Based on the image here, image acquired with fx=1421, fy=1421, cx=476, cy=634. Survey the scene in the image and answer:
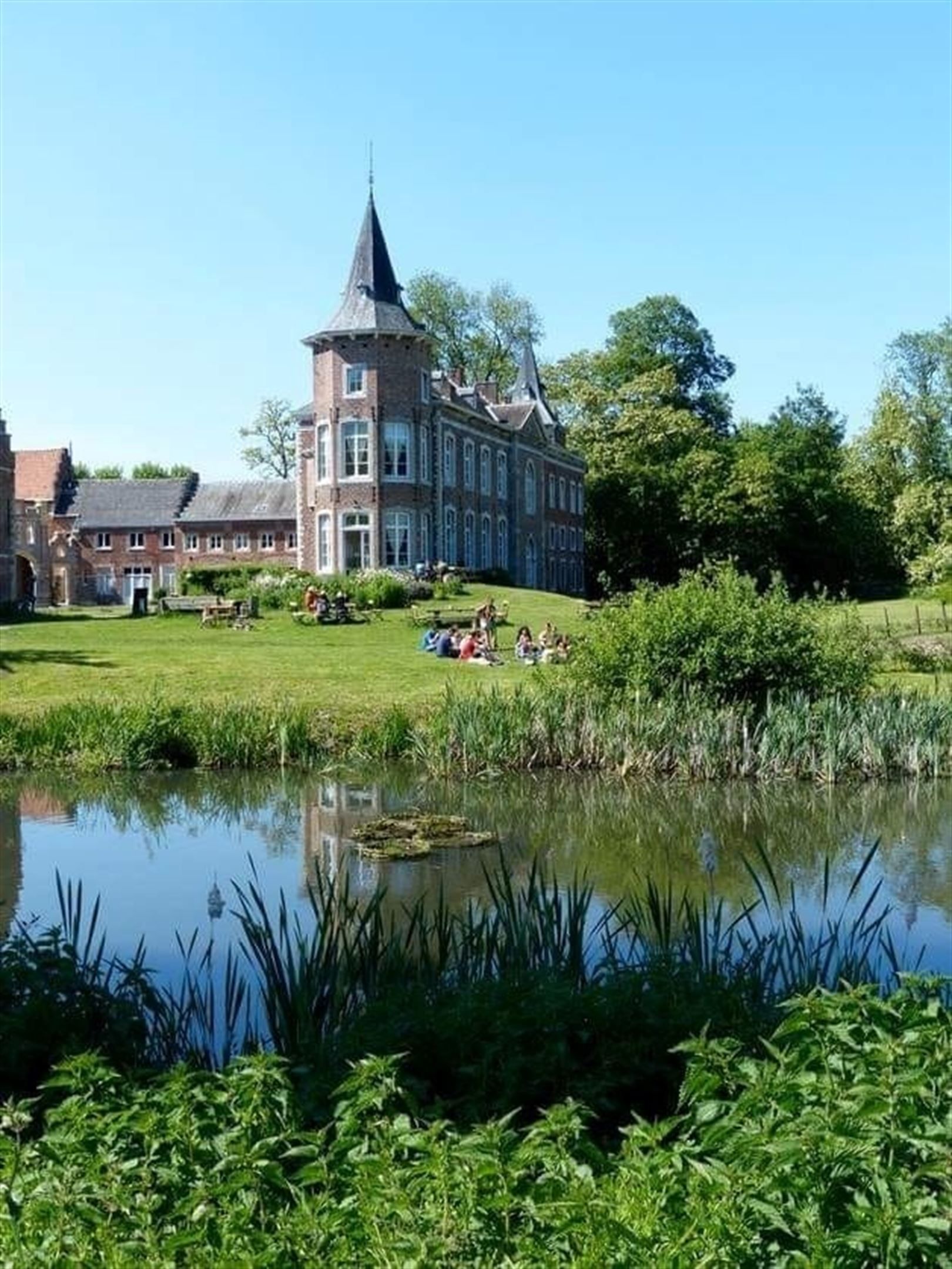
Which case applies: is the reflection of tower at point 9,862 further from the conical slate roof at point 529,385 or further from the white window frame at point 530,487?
the conical slate roof at point 529,385

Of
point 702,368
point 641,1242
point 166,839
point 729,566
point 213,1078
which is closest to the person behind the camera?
point 641,1242

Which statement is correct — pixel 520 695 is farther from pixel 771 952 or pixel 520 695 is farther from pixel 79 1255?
pixel 79 1255

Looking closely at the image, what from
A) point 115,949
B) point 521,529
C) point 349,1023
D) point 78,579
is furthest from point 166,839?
point 78,579

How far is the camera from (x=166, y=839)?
46.1ft

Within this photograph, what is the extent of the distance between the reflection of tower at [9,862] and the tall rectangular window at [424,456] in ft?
103

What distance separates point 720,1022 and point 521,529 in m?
49.9

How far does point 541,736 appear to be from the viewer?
17.4 m

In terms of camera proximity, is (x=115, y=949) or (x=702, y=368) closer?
(x=115, y=949)

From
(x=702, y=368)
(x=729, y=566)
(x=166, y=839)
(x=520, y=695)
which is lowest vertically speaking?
(x=166, y=839)

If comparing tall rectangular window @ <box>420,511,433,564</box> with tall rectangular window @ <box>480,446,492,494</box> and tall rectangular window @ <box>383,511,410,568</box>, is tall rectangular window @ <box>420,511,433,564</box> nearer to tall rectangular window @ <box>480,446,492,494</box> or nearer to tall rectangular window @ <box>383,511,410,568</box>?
tall rectangular window @ <box>383,511,410,568</box>

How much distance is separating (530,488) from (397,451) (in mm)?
10965

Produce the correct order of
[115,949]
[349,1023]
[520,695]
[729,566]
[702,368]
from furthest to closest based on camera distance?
[702,368] → [729,566] → [520,695] → [115,949] → [349,1023]

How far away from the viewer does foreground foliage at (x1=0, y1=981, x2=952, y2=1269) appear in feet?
11.8

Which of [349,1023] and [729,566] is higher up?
[729,566]
